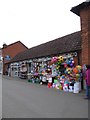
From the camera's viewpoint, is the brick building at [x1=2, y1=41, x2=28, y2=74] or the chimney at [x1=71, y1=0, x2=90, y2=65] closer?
the chimney at [x1=71, y1=0, x2=90, y2=65]

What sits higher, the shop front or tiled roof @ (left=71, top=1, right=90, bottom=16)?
tiled roof @ (left=71, top=1, right=90, bottom=16)

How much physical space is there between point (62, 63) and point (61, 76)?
1128mm

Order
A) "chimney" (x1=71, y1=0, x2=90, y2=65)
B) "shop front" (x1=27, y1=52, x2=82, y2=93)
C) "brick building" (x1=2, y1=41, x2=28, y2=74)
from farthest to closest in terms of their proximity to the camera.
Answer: "brick building" (x1=2, y1=41, x2=28, y2=74) < "shop front" (x1=27, y1=52, x2=82, y2=93) < "chimney" (x1=71, y1=0, x2=90, y2=65)

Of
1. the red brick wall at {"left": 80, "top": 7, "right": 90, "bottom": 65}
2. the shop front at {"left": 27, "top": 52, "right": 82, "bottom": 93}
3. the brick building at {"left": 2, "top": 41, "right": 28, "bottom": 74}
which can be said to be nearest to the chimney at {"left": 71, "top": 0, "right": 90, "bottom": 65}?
the red brick wall at {"left": 80, "top": 7, "right": 90, "bottom": 65}

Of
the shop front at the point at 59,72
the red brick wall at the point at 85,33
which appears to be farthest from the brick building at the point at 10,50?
the red brick wall at the point at 85,33

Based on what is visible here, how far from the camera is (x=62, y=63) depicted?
1908 centimetres

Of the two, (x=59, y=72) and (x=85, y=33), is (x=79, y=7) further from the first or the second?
(x=59, y=72)

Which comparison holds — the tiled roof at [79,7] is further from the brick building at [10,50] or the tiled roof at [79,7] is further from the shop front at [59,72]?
the brick building at [10,50]

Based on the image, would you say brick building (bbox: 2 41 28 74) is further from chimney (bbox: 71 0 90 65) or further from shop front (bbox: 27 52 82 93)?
chimney (bbox: 71 0 90 65)

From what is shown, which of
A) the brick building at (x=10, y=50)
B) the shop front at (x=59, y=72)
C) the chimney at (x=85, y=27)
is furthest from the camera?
the brick building at (x=10, y=50)

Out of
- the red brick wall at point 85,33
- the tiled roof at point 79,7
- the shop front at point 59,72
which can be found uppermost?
the tiled roof at point 79,7

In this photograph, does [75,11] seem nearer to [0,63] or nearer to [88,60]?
[88,60]

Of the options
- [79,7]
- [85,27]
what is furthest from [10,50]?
[85,27]

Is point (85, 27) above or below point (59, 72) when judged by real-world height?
above
